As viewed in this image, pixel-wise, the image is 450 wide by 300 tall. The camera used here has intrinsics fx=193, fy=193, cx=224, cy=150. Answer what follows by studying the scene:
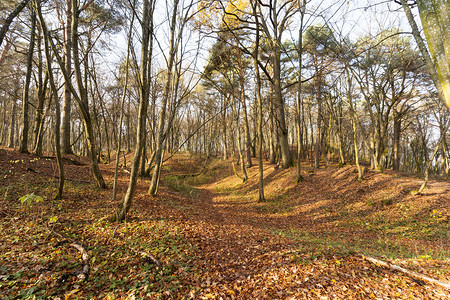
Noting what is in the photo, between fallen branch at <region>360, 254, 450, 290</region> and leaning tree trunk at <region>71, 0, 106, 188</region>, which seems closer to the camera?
fallen branch at <region>360, 254, 450, 290</region>

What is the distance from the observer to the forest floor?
3092mm

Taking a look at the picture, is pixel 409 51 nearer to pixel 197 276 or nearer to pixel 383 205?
pixel 383 205

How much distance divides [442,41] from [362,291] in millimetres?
3869

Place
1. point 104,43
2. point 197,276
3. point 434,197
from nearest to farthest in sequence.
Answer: point 197,276, point 434,197, point 104,43

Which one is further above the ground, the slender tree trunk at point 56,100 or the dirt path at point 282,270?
the slender tree trunk at point 56,100

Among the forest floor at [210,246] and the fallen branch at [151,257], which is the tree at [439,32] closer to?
the forest floor at [210,246]

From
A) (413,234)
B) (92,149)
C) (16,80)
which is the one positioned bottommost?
(413,234)

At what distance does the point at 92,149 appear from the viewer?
24.5 ft

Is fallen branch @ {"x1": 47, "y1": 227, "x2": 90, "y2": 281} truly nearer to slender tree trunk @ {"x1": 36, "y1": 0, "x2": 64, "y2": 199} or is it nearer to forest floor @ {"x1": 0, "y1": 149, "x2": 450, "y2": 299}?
forest floor @ {"x1": 0, "y1": 149, "x2": 450, "y2": 299}

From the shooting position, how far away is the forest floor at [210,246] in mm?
3092

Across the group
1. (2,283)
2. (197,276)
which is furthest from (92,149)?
(197,276)

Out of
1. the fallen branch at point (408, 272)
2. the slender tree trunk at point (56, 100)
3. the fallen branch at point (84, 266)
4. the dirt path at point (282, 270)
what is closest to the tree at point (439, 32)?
the fallen branch at point (408, 272)

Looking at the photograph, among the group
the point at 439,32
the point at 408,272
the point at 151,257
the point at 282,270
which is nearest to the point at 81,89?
the point at 151,257

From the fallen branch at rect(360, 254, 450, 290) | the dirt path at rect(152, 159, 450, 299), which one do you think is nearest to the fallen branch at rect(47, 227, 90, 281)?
the dirt path at rect(152, 159, 450, 299)
